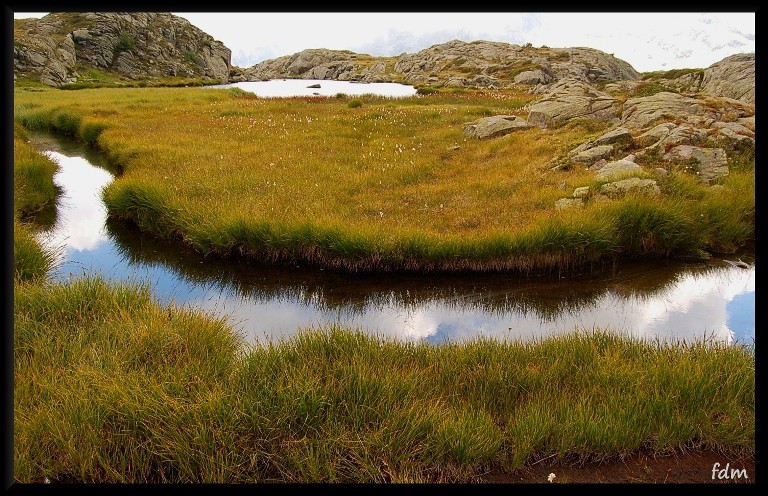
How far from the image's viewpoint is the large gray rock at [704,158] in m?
15.2

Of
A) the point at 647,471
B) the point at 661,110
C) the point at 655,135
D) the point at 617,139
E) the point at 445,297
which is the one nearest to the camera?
the point at 647,471

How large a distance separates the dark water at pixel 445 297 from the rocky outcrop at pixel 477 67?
239 ft

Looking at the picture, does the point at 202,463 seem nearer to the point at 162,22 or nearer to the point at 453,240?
the point at 453,240

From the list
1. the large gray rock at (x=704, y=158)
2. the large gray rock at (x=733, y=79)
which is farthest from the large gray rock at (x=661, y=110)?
the large gray rock at (x=733, y=79)

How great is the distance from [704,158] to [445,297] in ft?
38.5

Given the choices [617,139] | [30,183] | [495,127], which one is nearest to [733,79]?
[495,127]

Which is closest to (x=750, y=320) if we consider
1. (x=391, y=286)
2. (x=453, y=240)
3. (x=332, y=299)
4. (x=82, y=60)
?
(x=453, y=240)

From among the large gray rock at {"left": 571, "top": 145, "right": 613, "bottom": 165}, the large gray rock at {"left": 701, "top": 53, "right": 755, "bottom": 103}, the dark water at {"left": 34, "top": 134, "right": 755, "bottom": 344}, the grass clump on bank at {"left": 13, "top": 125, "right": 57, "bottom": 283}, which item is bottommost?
the dark water at {"left": 34, "top": 134, "right": 755, "bottom": 344}

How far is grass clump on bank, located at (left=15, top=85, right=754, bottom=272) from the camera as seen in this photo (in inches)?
445

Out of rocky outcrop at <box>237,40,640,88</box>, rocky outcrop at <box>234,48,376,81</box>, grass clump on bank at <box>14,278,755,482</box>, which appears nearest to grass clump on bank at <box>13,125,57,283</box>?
grass clump on bank at <box>14,278,755,482</box>

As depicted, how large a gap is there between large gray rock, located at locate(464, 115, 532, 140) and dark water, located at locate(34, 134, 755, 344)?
14.2m

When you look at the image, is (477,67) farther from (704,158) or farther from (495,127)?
(704,158)

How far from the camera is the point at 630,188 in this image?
44.7 ft

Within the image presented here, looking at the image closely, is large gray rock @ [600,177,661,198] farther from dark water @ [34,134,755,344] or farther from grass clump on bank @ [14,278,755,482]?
grass clump on bank @ [14,278,755,482]
